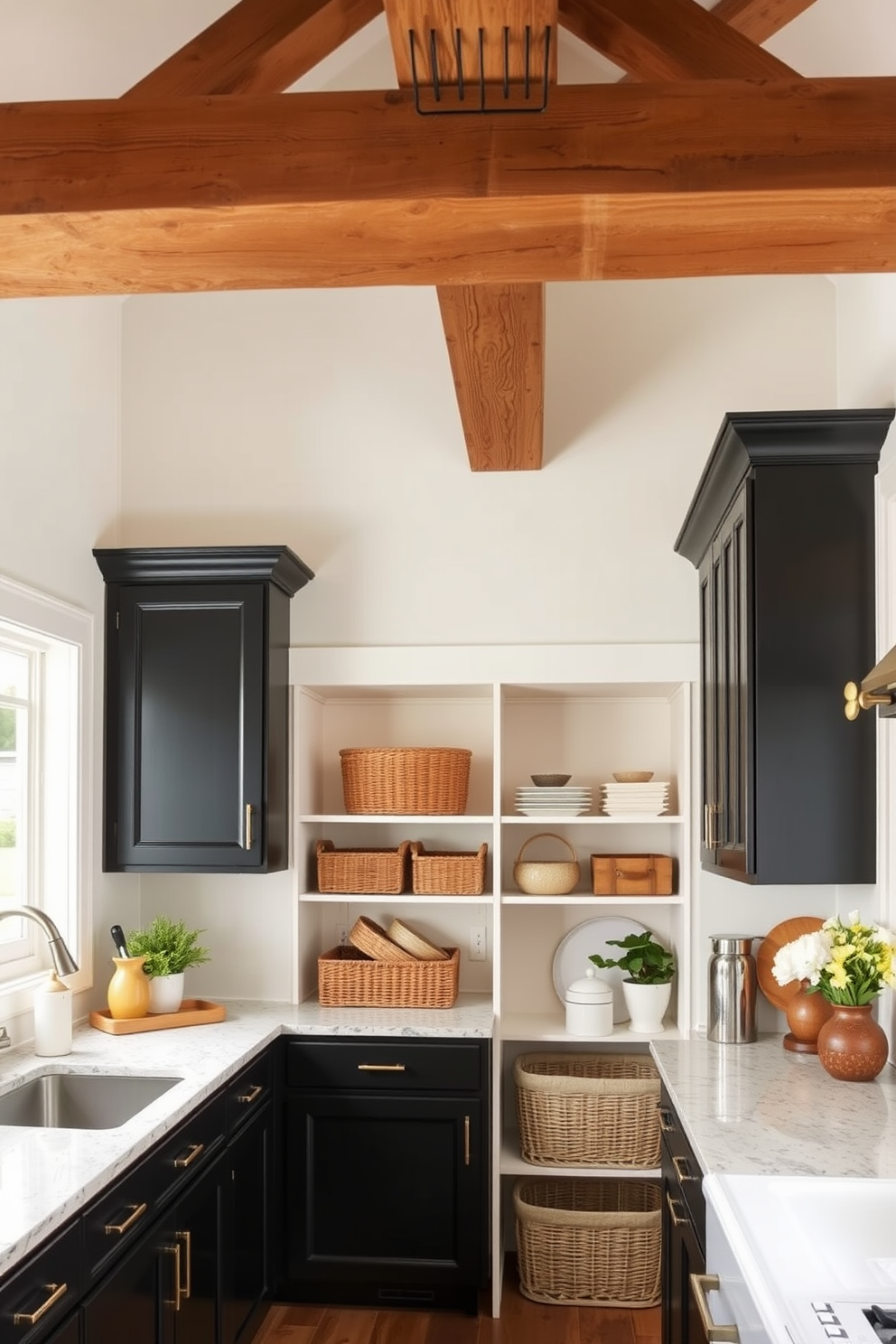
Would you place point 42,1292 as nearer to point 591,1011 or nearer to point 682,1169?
point 682,1169

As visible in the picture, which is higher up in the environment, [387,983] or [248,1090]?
[387,983]

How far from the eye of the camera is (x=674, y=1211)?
3.01 metres

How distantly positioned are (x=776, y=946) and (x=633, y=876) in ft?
1.63

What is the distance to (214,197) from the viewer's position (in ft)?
6.37

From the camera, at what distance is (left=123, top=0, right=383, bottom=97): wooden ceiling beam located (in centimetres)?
239

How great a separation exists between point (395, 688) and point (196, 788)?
730mm

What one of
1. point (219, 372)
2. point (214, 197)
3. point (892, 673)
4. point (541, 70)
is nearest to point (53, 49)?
point (219, 372)

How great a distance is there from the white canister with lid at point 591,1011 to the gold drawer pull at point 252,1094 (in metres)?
1.00

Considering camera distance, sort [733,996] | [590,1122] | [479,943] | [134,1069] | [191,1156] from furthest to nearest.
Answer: [479,943]
[590,1122]
[733,996]
[134,1069]
[191,1156]

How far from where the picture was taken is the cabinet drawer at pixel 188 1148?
8.98 feet

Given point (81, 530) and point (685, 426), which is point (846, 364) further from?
point (81, 530)

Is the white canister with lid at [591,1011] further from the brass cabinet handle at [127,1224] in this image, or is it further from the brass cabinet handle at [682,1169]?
the brass cabinet handle at [127,1224]

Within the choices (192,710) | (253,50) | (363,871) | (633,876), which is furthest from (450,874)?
(253,50)

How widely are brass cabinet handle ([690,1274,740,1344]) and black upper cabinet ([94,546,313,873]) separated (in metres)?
2.01
